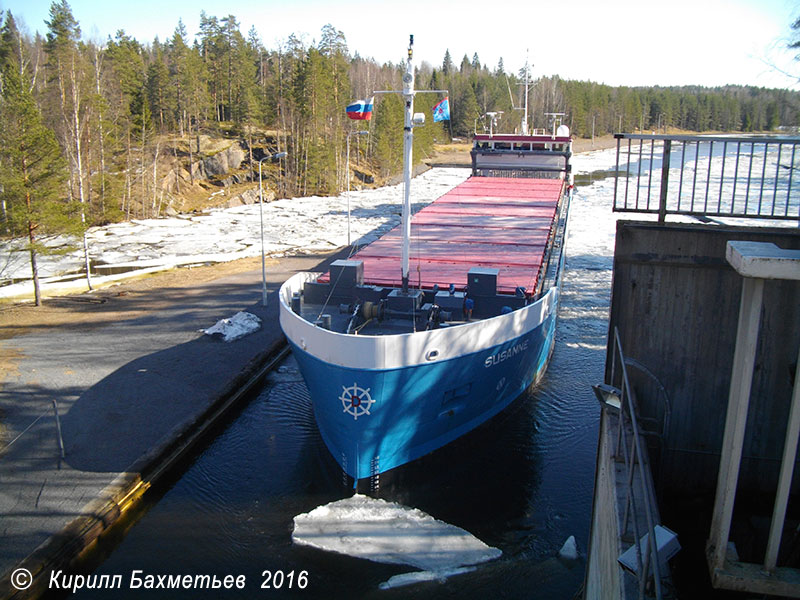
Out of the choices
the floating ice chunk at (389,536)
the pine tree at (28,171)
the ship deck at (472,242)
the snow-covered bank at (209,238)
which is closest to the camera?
the floating ice chunk at (389,536)

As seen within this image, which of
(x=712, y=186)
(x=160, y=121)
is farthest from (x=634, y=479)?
(x=160, y=121)

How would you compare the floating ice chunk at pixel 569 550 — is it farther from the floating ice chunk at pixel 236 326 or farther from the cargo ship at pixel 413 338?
the floating ice chunk at pixel 236 326

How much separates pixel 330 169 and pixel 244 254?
26.2m

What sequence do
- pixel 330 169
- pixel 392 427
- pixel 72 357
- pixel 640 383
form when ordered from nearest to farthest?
pixel 640 383, pixel 392 427, pixel 72 357, pixel 330 169

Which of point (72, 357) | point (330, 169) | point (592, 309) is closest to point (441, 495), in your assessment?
point (72, 357)

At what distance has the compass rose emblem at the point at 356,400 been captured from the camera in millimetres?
9281

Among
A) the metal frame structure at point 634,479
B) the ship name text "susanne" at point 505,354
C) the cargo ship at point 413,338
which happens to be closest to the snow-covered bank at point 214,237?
the cargo ship at point 413,338

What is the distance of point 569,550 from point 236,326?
10.8 meters

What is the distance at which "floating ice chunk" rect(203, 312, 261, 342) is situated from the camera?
16.3m

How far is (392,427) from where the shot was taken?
980cm

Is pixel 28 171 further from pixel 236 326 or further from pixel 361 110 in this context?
pixel 361 110

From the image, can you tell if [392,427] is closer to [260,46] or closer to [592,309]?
[592,309]
